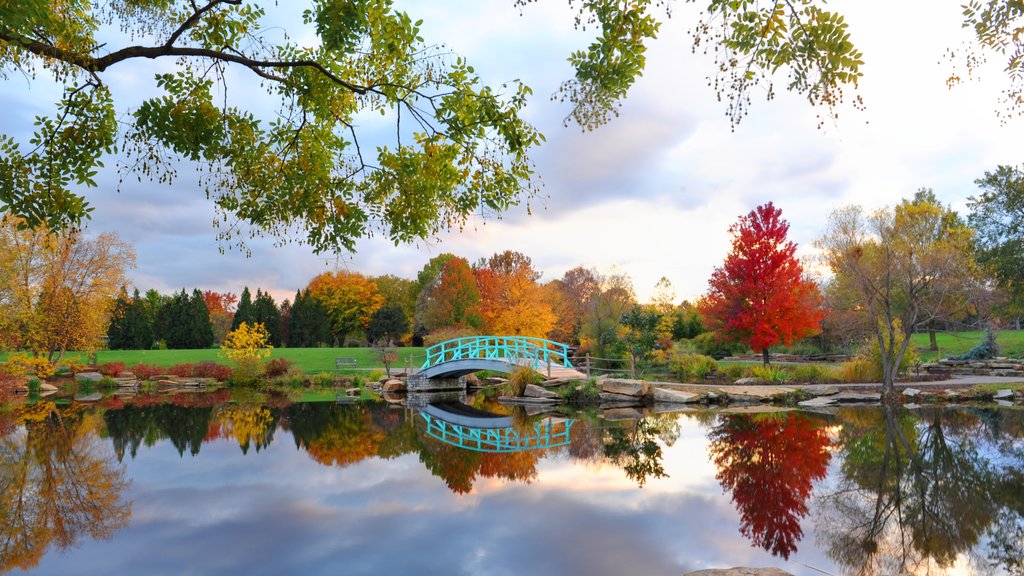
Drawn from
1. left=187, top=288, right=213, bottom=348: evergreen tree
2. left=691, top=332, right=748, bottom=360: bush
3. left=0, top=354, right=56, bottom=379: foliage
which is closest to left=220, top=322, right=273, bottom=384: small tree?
left=0, top=354, right=56, bottom=379: foliage

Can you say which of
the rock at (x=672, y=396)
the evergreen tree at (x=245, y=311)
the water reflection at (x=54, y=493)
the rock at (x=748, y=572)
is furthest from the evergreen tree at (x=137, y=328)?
the rock at (x=748, y=572)

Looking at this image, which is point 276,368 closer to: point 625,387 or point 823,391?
point 625,387

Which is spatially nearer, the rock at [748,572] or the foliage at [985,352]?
the rock at [748,572]

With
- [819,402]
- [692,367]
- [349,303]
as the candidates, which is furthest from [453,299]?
[819,402]

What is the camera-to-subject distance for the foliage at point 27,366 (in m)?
22.6

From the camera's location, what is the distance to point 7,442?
12.4 metres

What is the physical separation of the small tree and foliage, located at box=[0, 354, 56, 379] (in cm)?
688

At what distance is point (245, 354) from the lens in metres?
28.7

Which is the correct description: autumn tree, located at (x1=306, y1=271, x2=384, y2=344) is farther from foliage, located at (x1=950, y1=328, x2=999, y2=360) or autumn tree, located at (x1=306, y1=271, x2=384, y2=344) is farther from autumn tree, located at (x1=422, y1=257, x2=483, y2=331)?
foliage, located at (x1=950, y1=328, x2=999, y2=360)

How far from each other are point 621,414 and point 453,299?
27.8m

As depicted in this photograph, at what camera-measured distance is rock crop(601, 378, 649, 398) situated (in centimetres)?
1827

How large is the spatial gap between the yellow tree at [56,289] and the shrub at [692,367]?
23.7m

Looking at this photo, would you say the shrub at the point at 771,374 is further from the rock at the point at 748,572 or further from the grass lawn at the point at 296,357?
the grass lawn at the point at 296,357

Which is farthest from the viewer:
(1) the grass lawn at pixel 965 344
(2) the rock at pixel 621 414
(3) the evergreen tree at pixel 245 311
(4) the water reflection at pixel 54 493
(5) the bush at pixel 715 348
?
(3) the evergreen tree at pixel 245 311
